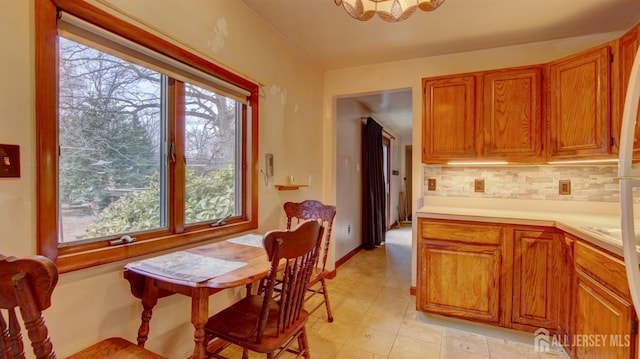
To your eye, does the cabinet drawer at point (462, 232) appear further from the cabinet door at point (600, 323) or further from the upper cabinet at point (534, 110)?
the upper cabinet at point (534, 110)

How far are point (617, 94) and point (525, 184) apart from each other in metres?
0.92

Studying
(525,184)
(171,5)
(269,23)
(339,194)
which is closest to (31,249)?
(171,5)

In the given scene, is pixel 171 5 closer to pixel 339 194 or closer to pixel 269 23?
pixel 269 23

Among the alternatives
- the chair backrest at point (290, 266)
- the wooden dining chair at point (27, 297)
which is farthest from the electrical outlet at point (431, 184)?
the wooden dining chair at point (27, 297)

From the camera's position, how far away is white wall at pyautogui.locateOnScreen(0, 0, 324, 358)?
1.03 meters

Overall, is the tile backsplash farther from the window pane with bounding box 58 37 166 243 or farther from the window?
the window pane with bounding box 58 37 166 243

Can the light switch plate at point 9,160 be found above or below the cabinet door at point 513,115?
below

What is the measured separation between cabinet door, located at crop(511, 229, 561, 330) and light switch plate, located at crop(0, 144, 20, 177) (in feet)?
8.84

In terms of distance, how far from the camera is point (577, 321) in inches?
68.0

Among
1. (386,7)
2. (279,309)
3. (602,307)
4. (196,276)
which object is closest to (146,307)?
(196,276)

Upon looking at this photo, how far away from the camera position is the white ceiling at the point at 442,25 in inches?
81.1

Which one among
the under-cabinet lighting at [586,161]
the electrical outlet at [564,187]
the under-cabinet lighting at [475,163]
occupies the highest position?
the under-cabinet lighting at [475,163]

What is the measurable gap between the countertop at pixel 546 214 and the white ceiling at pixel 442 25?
140cm

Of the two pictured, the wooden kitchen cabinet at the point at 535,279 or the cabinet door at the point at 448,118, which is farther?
the cabinet door at the point at 448,118
